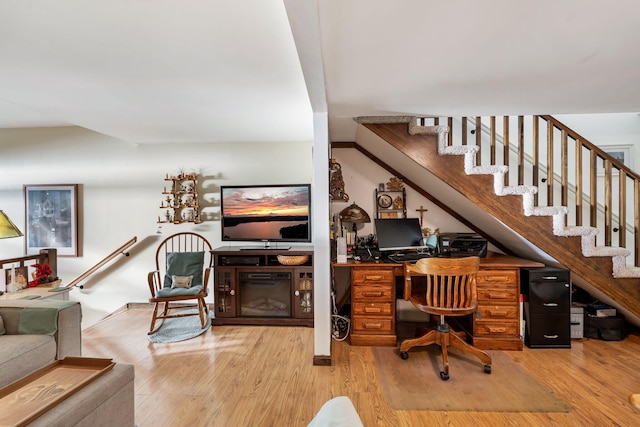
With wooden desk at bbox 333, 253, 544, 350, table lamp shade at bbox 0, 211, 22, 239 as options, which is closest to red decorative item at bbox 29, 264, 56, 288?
table lamp shade at bbox 0, 211, 22, 239

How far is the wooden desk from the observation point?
2670 millimetres

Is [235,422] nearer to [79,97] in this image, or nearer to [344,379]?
[344,379]

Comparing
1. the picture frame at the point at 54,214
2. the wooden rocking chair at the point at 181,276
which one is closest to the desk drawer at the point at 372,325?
the wooden rocking chair at the point at 181,276

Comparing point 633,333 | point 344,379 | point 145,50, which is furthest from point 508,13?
point 633,333

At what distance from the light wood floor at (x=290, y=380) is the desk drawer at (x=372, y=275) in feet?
2.05

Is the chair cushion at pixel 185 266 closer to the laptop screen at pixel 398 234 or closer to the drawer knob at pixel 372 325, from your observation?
the drawer knob at pixel 372 325

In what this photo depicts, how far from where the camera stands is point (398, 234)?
318 centimetres

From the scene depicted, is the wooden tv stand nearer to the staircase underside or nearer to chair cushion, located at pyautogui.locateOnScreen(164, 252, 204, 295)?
chair cushion, located at pyautogui.locateOnScreen(164, 252, 204, 295)

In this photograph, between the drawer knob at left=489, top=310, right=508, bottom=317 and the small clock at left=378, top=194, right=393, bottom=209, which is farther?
the small clock at left=378, top=194, right=393, bottom=209

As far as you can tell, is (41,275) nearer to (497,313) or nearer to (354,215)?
(354,215)

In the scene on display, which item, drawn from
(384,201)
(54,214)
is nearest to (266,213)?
(384,201)

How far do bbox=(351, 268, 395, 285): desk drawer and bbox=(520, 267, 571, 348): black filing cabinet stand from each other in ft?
4.18

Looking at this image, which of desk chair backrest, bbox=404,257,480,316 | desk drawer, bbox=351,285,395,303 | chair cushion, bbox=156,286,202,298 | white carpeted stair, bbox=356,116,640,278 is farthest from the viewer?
chair cushion, bbox=156,286,202,298

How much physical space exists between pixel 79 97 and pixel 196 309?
2.61 meters
